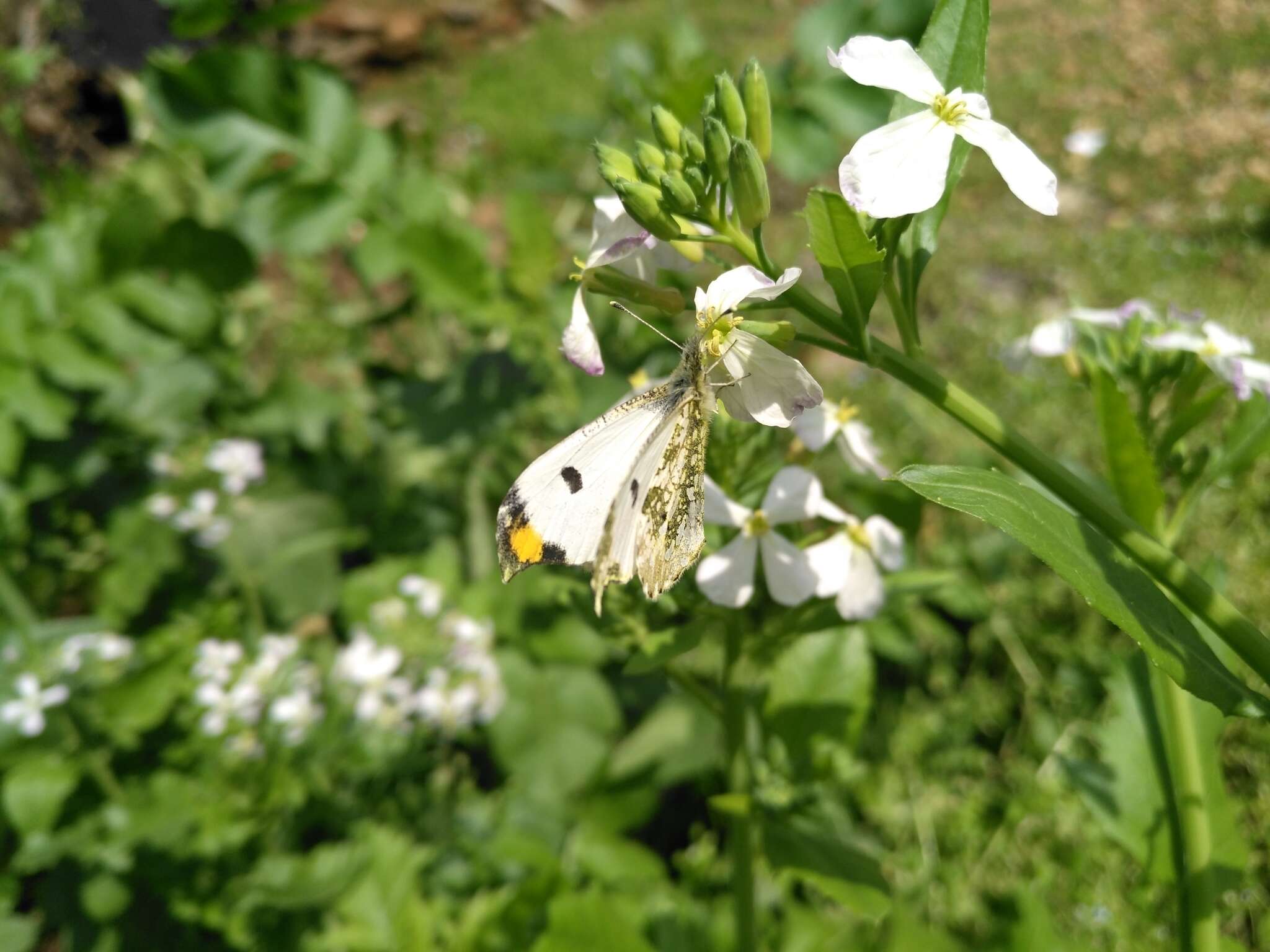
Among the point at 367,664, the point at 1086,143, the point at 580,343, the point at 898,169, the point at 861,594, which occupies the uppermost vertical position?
the point at 898,169

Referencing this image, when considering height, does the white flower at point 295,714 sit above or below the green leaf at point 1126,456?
below

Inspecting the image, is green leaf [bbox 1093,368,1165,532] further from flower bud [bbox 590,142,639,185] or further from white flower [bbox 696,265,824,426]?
flower bud [bbox 590,142,639,185]

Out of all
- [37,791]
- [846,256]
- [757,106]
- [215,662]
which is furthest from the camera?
[215,662]

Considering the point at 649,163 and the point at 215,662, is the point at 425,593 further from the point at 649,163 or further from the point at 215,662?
the point at 649,163

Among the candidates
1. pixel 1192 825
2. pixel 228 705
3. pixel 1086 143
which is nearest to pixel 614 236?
pixel 1192 825

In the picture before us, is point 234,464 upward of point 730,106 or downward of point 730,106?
downward

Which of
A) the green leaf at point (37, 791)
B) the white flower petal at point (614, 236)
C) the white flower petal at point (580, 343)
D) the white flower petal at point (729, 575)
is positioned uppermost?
the white flower petal at point (614, 236)

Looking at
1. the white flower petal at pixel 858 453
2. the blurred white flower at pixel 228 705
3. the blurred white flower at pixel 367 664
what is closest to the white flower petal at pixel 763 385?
the white flower petal at pixel 858 453

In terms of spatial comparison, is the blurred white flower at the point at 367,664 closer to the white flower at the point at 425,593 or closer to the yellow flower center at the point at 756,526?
the white flower at the point at 425,593
